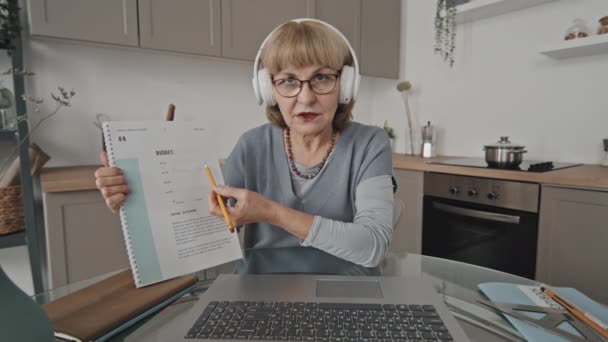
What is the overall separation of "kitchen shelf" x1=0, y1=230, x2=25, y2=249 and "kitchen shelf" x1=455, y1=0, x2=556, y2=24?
2.88m

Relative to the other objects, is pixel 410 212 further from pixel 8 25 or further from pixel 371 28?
pixel 8 25

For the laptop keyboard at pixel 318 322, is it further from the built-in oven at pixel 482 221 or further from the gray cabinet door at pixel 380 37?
the gray cabinet door at pixel 380 37

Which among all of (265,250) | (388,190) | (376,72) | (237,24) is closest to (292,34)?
(388,190)

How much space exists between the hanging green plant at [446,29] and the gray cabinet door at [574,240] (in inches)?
55.3

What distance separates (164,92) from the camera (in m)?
2.28

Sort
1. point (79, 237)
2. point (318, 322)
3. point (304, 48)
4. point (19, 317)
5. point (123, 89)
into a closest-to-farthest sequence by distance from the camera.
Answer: point (19, 317) → point (318, 322) → point (304, 48) → point (79, 237) → point (123, 89)

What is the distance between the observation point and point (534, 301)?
68 cm

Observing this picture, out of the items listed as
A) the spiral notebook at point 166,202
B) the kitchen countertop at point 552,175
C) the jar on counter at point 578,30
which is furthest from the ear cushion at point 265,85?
the jar on counter at point 578,30

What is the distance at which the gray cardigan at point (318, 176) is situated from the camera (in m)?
1.15

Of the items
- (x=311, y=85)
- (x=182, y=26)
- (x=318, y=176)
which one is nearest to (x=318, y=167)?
(x=318, y=176)

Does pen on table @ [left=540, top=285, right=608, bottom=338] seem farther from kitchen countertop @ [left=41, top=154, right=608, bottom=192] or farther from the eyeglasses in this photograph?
kitchen countertop @ [left=41, top=154, right=608, bottom=192]

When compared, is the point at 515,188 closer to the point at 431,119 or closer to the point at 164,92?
the point at 431,119

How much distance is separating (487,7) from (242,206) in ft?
7.70

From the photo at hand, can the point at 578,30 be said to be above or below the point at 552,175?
above
